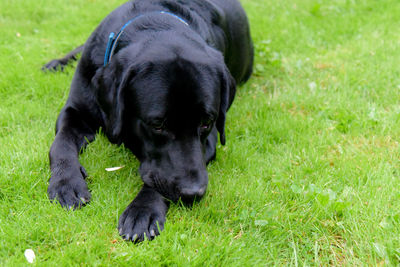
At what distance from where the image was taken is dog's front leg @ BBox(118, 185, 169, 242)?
2.08m

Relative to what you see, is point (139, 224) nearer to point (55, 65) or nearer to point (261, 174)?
point (261, 174)

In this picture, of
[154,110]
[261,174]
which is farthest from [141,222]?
[261,174]

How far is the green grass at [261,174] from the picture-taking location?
2025 mm

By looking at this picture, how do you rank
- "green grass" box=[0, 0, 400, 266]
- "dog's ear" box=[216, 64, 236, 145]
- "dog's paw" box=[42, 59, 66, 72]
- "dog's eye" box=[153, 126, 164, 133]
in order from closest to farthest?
"green grass" box=[0, 0, 400, 266], "dog's eye" box=[153, 126, 164, 133], "dog's ear" box=[216, 64, 236, 145], "dog's paw" box=[42, 59, 66, 72]

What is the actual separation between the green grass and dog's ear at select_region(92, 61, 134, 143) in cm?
38

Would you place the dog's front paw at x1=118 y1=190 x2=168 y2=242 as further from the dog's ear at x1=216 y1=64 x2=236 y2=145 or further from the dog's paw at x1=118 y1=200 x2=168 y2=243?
the dog's ear at x1=216 y1=64 x2=236 y2=145

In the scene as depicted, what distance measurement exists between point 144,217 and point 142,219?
0.06 ft

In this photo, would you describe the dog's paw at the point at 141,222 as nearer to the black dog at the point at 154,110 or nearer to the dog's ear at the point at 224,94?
the black dog at the point at 154,110

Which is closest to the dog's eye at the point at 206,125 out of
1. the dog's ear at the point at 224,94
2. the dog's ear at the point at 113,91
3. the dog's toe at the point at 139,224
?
the dog's ear at the point at 224,94

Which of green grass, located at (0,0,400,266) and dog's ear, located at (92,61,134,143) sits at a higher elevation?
dog's ear, located at (92,61,134,143)

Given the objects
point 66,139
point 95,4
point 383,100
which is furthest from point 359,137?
point 95,4

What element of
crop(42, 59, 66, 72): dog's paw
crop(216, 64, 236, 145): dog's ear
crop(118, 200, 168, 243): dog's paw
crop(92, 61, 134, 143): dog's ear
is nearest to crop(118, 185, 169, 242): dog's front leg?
crop(118, 200, 168, 243): dog's paw

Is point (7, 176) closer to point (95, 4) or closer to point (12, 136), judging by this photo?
point (12, 136)

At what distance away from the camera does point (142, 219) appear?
84.0 inches
